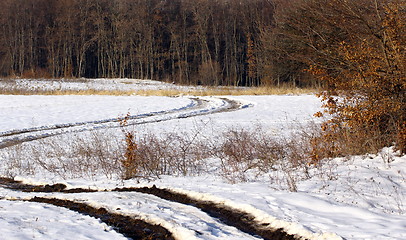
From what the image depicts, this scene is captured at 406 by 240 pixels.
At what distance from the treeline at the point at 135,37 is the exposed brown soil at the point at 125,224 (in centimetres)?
5050

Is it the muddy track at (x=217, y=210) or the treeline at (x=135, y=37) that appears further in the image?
the treeline at (x=135, y=37)

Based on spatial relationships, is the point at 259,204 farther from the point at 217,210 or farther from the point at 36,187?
the point at 36,187

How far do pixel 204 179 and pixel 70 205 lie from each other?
2.55m

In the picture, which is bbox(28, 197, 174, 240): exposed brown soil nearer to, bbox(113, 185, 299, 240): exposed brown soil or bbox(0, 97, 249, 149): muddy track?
bbox(113, 185, 299, 240): exposed brown soil

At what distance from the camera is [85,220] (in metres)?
5.29

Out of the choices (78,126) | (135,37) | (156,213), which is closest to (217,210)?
(156,213)

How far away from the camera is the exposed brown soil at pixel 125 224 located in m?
4.95

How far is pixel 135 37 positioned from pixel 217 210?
190 ft

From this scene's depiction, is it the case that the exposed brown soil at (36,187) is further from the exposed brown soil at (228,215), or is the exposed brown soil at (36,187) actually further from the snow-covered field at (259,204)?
the exposed brown soil at (228,215)

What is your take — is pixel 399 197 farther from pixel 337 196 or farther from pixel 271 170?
pixel 271 170

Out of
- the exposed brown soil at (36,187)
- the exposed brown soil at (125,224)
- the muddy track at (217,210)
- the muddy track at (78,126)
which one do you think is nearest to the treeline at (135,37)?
the muddy track at (78,126)

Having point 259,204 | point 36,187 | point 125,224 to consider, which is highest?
point 259,204

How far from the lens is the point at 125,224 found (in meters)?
5.33

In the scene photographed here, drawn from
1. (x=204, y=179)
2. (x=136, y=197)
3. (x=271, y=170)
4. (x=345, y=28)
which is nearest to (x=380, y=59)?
(x=345, y=28)
